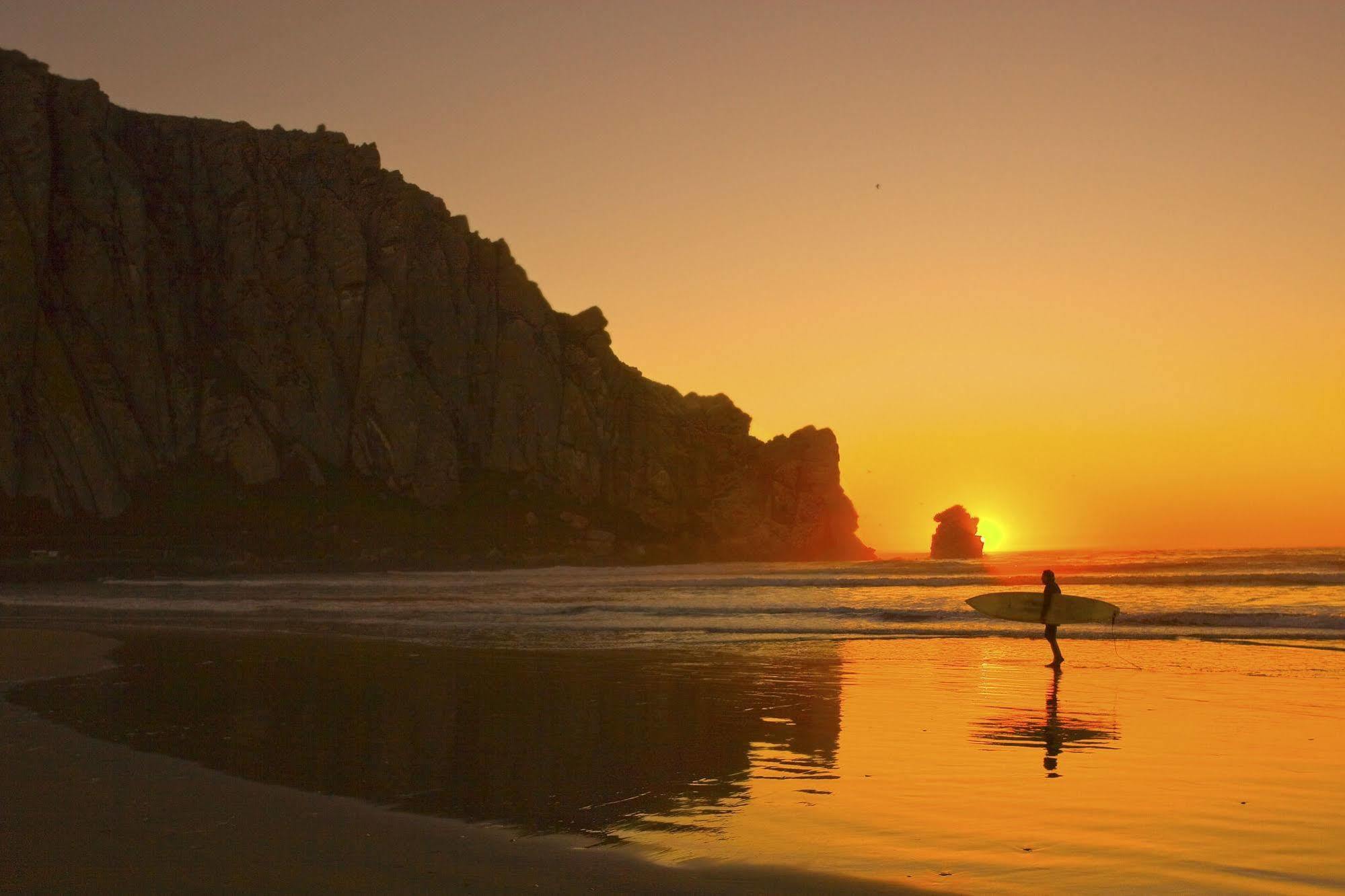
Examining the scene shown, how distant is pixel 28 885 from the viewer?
768cm

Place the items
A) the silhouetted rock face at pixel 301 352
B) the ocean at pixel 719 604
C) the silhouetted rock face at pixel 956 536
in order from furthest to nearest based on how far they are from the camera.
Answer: the silhouetted rock face at pixel 956 536, the silhouetted rock face at pixel 301 352, the ocean at pixel 719 604

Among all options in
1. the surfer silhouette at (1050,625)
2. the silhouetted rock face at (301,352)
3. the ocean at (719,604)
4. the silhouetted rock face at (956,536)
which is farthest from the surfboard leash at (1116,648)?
the silhouetted rock face at (956,536)

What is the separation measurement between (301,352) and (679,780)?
10988 centimetres

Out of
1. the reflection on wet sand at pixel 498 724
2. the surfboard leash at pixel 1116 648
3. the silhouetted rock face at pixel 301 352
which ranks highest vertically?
the silhouetted rock face at pixel 301 352

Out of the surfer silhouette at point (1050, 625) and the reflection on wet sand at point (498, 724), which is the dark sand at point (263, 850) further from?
the surfer silhouette at point (1050, 625)

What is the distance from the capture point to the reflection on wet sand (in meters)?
10.9

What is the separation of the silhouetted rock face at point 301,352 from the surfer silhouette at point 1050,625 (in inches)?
3519

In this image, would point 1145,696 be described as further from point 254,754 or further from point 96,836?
point 96,836

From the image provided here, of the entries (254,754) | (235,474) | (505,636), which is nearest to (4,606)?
(505,636)

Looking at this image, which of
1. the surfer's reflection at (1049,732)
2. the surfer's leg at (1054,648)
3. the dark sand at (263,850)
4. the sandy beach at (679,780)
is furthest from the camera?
the surfer's leg at (1054,648)

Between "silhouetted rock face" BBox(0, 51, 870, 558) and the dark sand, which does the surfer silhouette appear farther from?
"silhouetted rock face" BBox(0, 51, 870, 558)

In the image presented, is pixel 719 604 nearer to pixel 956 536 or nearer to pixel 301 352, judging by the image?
pixel 301 352

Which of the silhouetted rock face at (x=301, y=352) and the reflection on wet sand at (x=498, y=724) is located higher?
the silhouetted rock face at (x=301, y=352)

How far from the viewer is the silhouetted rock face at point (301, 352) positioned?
9925 centimetres
